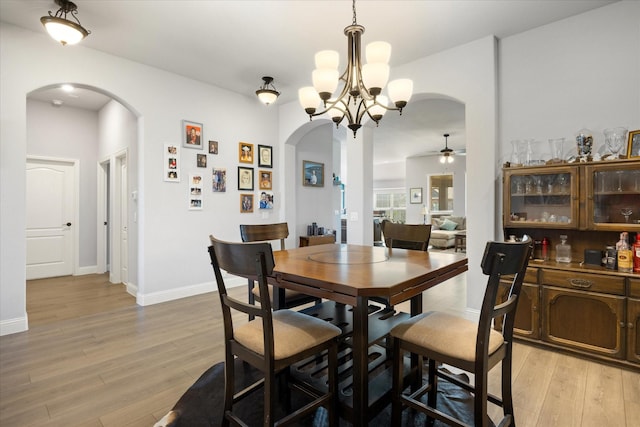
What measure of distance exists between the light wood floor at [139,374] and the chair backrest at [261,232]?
0.96m

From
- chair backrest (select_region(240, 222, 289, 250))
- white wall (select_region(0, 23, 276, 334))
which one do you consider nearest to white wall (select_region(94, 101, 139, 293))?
white wall (select_region(0, 23, 276, 334))

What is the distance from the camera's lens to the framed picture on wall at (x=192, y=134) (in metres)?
4.31

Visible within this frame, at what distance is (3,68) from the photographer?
3051mm

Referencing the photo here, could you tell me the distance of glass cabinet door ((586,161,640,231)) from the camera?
Answer: 99.0 inches

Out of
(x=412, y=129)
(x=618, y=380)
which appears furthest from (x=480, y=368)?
(x=412, y=129)

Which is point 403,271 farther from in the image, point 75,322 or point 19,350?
point 75,322

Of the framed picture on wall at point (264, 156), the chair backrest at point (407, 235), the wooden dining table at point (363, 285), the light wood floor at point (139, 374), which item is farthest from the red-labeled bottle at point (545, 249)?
the framed picture on wall at point (264, 156)

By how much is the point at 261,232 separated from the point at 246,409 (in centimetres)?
140

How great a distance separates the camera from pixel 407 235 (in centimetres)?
276

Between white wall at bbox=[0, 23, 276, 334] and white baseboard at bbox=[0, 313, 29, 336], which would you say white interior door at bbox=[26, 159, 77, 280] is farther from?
white baseboard at bbox=[0, 313, 29, 336]

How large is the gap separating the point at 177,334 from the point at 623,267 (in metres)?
3.70

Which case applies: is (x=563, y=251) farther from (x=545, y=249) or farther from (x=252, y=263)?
(x=252, y=263)

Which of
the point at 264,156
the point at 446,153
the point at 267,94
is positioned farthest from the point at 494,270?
the point at 446,153

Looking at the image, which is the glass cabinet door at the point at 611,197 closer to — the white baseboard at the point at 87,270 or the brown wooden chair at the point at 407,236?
the brown wooden chair at the point at 407,236
